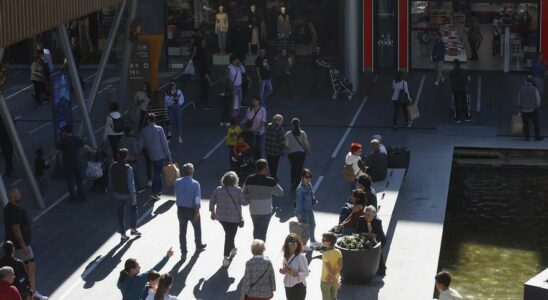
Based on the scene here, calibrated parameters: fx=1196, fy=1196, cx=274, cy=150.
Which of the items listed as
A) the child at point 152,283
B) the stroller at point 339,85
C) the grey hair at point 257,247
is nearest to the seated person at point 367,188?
the grey hair at point 257,247

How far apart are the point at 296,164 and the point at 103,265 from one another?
539 cm

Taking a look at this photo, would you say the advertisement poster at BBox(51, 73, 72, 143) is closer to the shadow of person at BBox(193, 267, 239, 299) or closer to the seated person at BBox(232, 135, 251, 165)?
the seated person at BBox(232, 135, 251, 165)

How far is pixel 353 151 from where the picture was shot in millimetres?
22031

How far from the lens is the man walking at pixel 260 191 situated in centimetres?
1917

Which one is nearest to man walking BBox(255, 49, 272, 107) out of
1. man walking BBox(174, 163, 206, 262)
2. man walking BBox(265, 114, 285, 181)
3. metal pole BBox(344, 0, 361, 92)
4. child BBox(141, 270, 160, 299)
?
metal pole BBox(344, 0, 361, 92)

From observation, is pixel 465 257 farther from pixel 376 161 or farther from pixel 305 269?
pixel 305 269

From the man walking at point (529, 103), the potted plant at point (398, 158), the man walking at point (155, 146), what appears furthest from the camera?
the man walking at point (529, 103)

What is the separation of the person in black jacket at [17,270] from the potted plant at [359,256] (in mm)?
4950

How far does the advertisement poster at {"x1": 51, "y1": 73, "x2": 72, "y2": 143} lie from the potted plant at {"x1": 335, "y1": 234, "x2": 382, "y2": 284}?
29.6 ft

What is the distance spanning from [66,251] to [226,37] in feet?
64.7

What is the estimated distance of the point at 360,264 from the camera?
18.7 meters

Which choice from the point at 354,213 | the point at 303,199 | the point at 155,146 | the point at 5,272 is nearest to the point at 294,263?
the point at 354,213

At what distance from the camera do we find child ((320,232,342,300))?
647 inches

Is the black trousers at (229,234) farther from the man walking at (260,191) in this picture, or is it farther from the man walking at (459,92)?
the man walking at (459,92)
